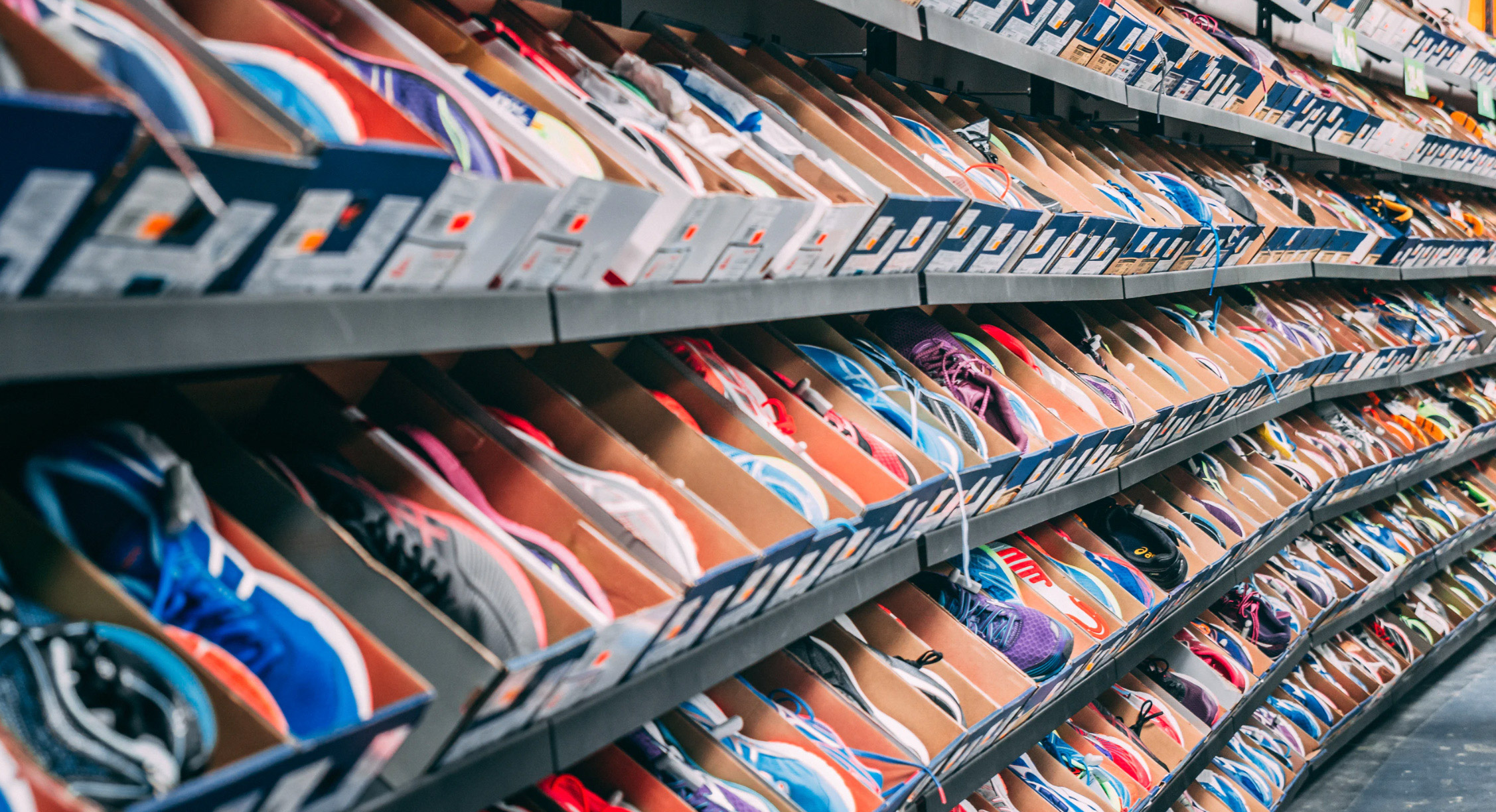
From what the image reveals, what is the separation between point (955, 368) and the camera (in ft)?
6.95

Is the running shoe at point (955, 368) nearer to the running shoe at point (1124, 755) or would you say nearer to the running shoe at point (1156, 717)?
the running shoe at point (1124, 755)

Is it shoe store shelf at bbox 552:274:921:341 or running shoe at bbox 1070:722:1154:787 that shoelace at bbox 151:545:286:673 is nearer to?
shoe store shelf at bbox 552:274:921:341

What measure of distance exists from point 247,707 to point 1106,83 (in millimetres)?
2235

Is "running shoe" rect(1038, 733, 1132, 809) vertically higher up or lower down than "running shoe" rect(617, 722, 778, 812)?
lower down

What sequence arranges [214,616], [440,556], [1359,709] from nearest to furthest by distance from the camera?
[214,616] < [440,556] < [1359,709]

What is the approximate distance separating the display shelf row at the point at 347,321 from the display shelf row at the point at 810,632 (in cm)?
34

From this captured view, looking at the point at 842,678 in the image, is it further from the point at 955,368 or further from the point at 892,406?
the point at 955,368

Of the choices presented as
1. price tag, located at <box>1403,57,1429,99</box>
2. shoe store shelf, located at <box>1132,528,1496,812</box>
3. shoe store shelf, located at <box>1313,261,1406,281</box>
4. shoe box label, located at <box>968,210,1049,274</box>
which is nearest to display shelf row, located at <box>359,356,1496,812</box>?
shoe store shelf, located at <box>1132,528,1496,812</box>

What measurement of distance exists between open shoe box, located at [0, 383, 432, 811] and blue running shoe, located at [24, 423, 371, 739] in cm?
1

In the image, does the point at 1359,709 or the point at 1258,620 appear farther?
the point at 1359,709

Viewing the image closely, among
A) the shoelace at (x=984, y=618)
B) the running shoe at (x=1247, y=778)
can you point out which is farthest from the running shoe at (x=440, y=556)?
the running shoe at (x=1247, y=778)

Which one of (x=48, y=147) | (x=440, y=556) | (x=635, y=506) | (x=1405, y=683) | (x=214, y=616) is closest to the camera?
(x=48, y=147)

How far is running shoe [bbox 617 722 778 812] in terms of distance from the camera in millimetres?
1439

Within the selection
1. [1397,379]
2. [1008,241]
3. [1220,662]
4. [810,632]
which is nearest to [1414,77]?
[1397,379]
